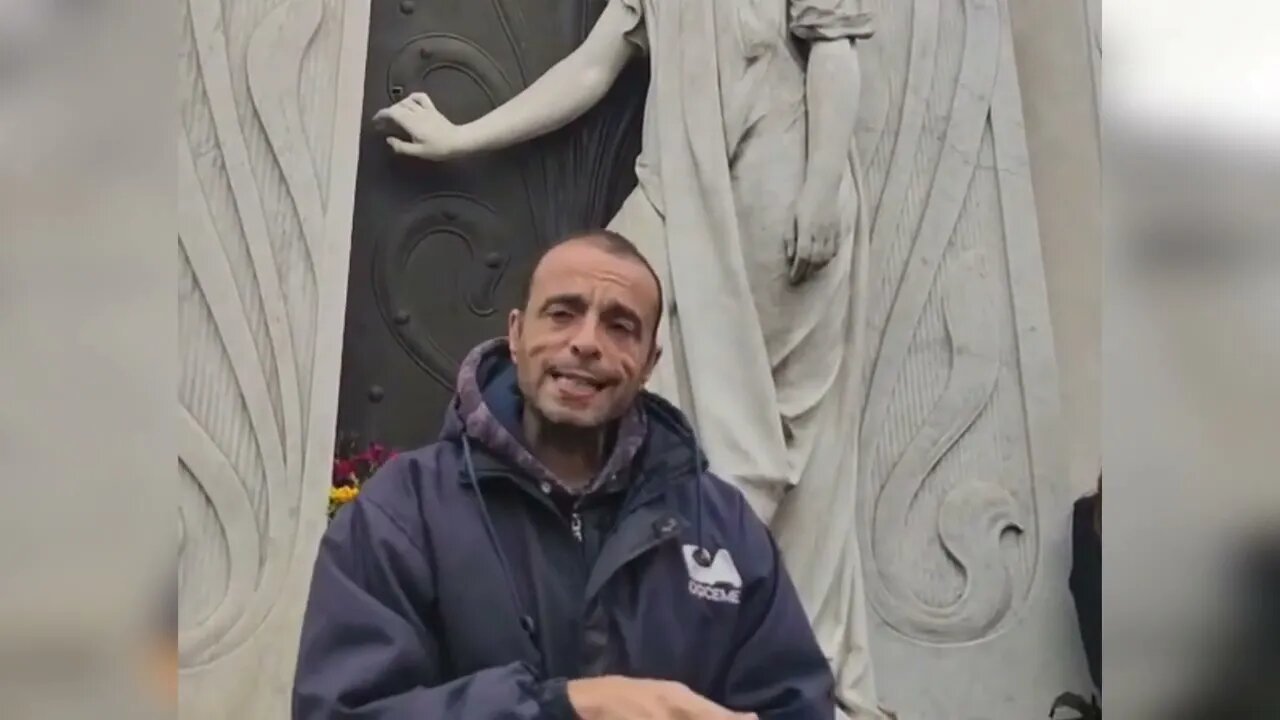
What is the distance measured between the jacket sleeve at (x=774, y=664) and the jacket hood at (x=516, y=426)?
0.13 metres

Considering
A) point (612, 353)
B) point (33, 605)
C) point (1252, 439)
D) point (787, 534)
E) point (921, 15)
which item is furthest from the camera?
point (921, 15)

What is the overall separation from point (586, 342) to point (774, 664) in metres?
0.33

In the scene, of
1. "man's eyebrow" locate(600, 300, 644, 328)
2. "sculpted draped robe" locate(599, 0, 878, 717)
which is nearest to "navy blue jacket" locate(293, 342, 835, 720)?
"man's eyebrow" locate(600, 300, 644, 328)

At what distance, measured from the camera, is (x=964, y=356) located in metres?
1.83

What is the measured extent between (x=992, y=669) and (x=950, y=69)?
79cm

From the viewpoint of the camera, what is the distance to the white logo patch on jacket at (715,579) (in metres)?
1.21

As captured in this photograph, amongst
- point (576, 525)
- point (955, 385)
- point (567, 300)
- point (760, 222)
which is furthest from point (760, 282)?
point (576, 525)

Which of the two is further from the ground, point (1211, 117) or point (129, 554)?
point (1211, 117)

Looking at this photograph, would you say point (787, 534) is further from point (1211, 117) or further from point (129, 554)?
point (129, 554)

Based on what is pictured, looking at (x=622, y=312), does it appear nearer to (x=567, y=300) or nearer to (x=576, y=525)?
(x=567, y=300)

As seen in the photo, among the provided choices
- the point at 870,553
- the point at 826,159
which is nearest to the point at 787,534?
the point at 870,553

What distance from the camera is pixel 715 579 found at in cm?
122

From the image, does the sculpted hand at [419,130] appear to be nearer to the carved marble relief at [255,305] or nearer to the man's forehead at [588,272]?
the carved marble relief at [255,305]

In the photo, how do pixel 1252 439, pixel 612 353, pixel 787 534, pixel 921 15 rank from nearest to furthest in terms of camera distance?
1. pixel 1252 439
2. pixel 612 353
3. pixel 787 534
4. pixel 921 15
